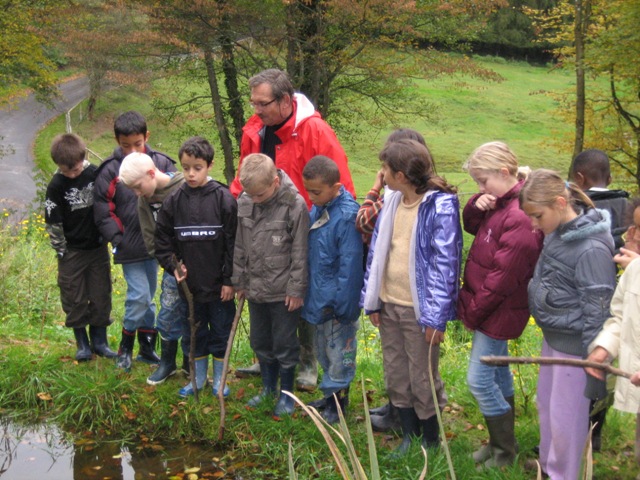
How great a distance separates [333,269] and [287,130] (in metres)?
1.02

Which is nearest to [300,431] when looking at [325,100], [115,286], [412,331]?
[412,331]

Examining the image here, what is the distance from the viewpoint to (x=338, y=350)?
15.0 ft

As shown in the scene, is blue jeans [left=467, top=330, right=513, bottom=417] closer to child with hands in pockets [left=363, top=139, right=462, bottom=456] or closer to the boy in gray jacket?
child with hands in pockets [left=363, top=139, right=462, bottom=456]

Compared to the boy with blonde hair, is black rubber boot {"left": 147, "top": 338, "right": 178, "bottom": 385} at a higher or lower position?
lower

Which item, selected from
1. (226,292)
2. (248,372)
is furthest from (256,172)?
(248,372)

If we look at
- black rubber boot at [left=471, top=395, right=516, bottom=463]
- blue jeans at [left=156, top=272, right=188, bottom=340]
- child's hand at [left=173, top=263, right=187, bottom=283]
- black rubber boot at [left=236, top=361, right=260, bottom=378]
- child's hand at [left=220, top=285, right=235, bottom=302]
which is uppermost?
child's hand at [left=173, top=263, right=187, bottom=283]

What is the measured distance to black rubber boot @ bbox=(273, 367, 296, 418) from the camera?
4.72 m

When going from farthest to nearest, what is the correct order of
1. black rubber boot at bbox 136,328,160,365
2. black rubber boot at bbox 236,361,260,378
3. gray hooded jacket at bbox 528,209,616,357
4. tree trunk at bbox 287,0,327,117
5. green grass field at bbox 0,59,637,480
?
tree trunk at bbox 287,0,327,117 → black rubber boot at bbox 136,328,160,365 → black rubber boot at bbox 236,361,260,378 → green grass field at bbox 0,59,637,480 → gray hooded jacket at bbox 528,209,616,357

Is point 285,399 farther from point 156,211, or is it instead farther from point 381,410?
point 156,211

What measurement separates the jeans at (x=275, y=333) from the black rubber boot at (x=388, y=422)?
2.10 feet

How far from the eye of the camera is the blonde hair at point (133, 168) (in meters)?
4.79

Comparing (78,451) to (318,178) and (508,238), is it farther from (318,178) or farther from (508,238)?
(508,238)

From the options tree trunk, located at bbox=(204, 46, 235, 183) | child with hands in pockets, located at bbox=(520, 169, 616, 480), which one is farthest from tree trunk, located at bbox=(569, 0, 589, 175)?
child with hands in pockets, located at bbox=(520, 169, 616, 480)

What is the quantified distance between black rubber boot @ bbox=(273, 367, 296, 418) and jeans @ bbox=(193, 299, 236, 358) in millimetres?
464
